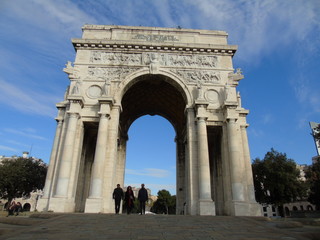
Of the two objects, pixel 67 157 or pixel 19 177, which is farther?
pixel 19 177

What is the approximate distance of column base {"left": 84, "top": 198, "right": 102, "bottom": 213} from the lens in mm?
16125

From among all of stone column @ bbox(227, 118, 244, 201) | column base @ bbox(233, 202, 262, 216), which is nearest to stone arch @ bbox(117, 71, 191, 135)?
stone column @ bbox(227, 118, 244, 201)

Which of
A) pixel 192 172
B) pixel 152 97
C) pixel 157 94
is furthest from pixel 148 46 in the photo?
pixel 192 172

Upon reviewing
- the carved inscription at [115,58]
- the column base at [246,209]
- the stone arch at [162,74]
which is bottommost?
the column base at [246,209]

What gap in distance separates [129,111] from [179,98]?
6472 mm

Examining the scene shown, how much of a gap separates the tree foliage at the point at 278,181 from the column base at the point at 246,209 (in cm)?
1875

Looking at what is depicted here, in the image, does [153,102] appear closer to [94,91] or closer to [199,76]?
[199,76]

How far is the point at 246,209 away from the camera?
16734 millimetres

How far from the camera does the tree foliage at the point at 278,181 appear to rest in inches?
1316

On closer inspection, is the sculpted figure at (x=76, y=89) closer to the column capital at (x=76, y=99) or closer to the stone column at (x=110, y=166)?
the column capital at (x=76, y=99)

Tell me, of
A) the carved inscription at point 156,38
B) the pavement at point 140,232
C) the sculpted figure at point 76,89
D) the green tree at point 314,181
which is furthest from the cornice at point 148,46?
the green tree at point 314,181

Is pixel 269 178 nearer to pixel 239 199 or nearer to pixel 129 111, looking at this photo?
pixel 239 199

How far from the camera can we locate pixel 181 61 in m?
22.3

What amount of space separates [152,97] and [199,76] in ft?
22.8
